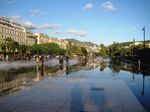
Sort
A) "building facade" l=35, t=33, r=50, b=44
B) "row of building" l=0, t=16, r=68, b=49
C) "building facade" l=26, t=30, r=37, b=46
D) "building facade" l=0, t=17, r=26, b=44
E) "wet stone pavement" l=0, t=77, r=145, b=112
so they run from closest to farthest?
"wet stone pavement" l=0, t=77, r=145, b=112 < "building facade" l=0, t=17, r=26, b=44 < "row of building" l=0, t=16, r=68, b=49 < "building facade" l=26, t=30, r=37, b=46 < "building facade" l=35, t=33, r=50, b=44

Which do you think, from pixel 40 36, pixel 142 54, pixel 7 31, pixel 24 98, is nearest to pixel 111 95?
pixel 24 98

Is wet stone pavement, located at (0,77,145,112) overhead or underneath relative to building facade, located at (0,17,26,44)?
underneath

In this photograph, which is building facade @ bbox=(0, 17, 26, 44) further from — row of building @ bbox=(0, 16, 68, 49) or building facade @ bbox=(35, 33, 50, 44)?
building facade @ bbox=(35, 33, 50, 44)

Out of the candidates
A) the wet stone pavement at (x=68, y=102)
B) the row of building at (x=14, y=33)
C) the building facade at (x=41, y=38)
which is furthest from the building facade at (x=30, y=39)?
the wet stone pavement at (x=68, y=102)

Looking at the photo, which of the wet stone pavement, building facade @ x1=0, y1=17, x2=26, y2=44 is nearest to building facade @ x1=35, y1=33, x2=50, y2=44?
building facade @ x1=0, y1=17, x2=26, y2=44

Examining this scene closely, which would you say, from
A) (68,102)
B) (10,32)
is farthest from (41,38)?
(68,102)

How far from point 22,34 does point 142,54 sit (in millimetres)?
97589

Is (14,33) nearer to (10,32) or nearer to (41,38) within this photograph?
(10,32)

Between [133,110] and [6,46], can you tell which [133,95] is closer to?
[133,110]

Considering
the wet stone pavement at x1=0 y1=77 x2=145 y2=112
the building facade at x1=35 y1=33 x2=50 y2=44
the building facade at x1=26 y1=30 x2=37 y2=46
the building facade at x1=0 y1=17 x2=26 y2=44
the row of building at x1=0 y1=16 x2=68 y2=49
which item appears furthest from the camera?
the building facade at x1=35 y1=33 x2=50 y2=44

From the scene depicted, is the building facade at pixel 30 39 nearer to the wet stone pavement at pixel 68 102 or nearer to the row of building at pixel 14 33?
the row of building at pixel 14 33

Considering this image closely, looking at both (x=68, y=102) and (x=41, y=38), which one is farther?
(x=41, y=38)

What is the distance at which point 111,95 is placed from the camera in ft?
37.9

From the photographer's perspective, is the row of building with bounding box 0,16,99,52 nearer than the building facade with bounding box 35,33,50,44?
Yes
